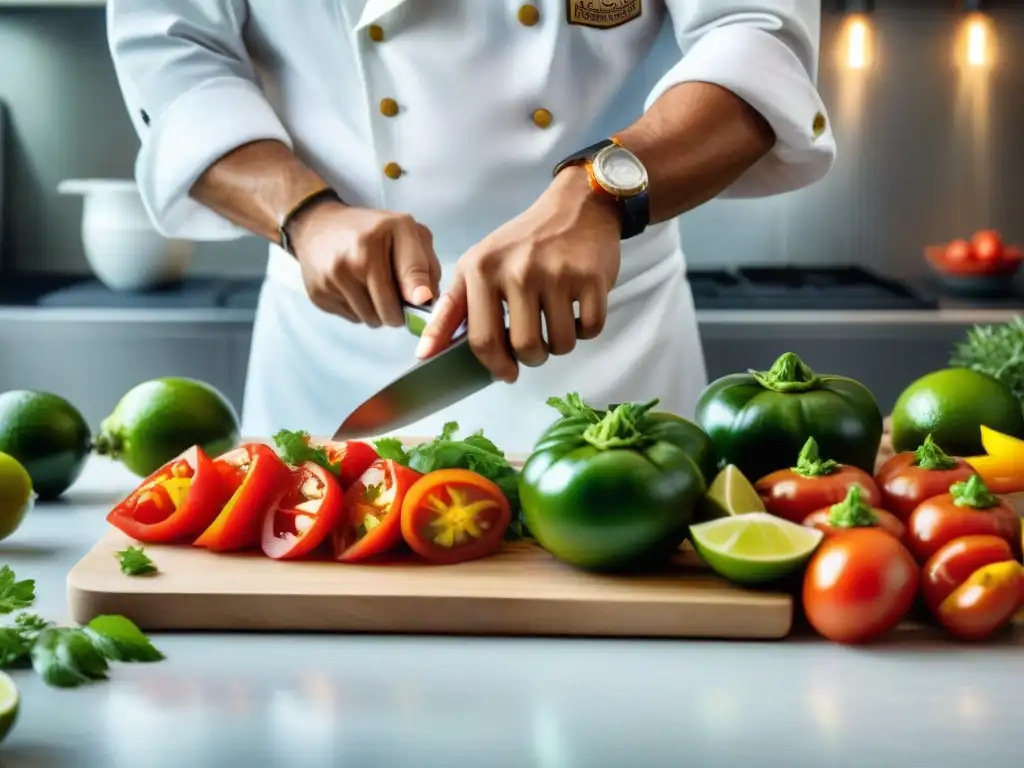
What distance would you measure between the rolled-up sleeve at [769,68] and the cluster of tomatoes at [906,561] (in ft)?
1.72

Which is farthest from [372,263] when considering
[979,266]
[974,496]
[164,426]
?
[979,266]

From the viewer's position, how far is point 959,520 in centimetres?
98

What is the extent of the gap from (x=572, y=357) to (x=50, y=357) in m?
1.43

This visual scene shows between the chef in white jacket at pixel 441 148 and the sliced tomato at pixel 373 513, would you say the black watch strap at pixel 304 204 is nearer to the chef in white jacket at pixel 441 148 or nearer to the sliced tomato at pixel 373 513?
the chef in white jacket at pixel 441 148

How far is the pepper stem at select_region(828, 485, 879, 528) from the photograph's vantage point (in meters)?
0.97

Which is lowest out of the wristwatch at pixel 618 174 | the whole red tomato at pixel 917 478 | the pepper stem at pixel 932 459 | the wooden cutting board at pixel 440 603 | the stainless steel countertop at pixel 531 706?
the stainless steel countertop at pixel 531 706

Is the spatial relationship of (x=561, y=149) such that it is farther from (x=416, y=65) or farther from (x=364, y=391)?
Answer: (x=364, y=391)

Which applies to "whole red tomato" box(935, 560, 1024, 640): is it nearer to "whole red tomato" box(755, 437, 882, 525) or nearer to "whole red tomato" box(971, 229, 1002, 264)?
"whole red tomato" box(755, 437, 882, 525)

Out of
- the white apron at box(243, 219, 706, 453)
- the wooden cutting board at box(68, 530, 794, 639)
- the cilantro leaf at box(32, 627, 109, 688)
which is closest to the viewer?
the cilantro leaf at box(32, 627, 109, 688)

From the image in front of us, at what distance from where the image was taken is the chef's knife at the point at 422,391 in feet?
3.75

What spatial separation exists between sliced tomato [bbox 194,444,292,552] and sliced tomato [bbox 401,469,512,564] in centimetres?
11

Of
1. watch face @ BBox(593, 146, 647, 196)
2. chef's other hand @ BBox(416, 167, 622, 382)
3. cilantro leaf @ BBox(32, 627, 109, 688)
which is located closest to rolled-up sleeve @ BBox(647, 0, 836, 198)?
watch face @ BBox(593, 146, 647, 196)

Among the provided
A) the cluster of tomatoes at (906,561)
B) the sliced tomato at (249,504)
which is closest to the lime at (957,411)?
the cluster of tomatoes at (906,561)

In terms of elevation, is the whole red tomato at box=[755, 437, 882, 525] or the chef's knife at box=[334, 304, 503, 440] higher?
the chef's knife at box=[334, 304, 503, 440]
